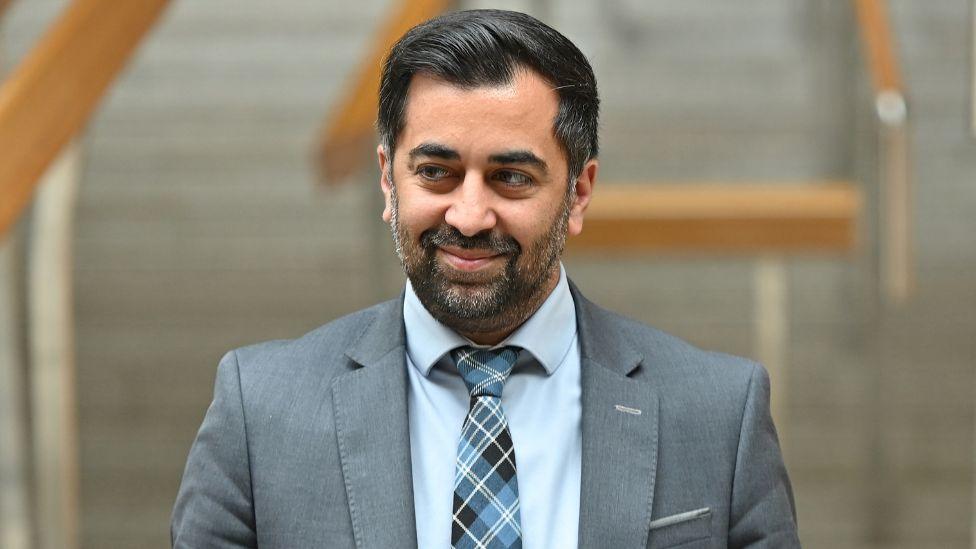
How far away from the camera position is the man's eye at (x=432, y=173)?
142 centimetres

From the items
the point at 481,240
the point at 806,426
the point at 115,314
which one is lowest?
the point at 806,426

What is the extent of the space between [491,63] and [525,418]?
368 millimetres

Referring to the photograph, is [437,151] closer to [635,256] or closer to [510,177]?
[510,177]

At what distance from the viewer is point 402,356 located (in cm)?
153

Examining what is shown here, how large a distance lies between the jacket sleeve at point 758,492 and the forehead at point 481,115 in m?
0.36

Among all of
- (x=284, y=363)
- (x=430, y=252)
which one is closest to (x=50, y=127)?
(x=284, y=363)

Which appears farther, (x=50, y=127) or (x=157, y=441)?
(x=157, y=441)

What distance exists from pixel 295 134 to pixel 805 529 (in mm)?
2189

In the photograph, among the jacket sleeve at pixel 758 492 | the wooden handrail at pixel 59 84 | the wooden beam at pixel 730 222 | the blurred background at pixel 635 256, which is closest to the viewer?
the jacket sleeve at pixel 758 492

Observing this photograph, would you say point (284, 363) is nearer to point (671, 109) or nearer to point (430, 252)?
point (430, 252)

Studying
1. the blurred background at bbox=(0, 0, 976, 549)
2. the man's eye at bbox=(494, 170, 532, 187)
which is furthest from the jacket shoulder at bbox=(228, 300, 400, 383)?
the blurred background at bbox=(0, 0, 976, 549)

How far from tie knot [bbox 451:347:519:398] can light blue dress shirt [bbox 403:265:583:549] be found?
0.01m

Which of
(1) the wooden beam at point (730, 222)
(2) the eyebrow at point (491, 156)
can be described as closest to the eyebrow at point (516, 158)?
(2) the eyebrow at point (491, 156)

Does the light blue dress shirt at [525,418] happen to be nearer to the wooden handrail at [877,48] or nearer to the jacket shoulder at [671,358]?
the jacket shoulder at [671,358]
